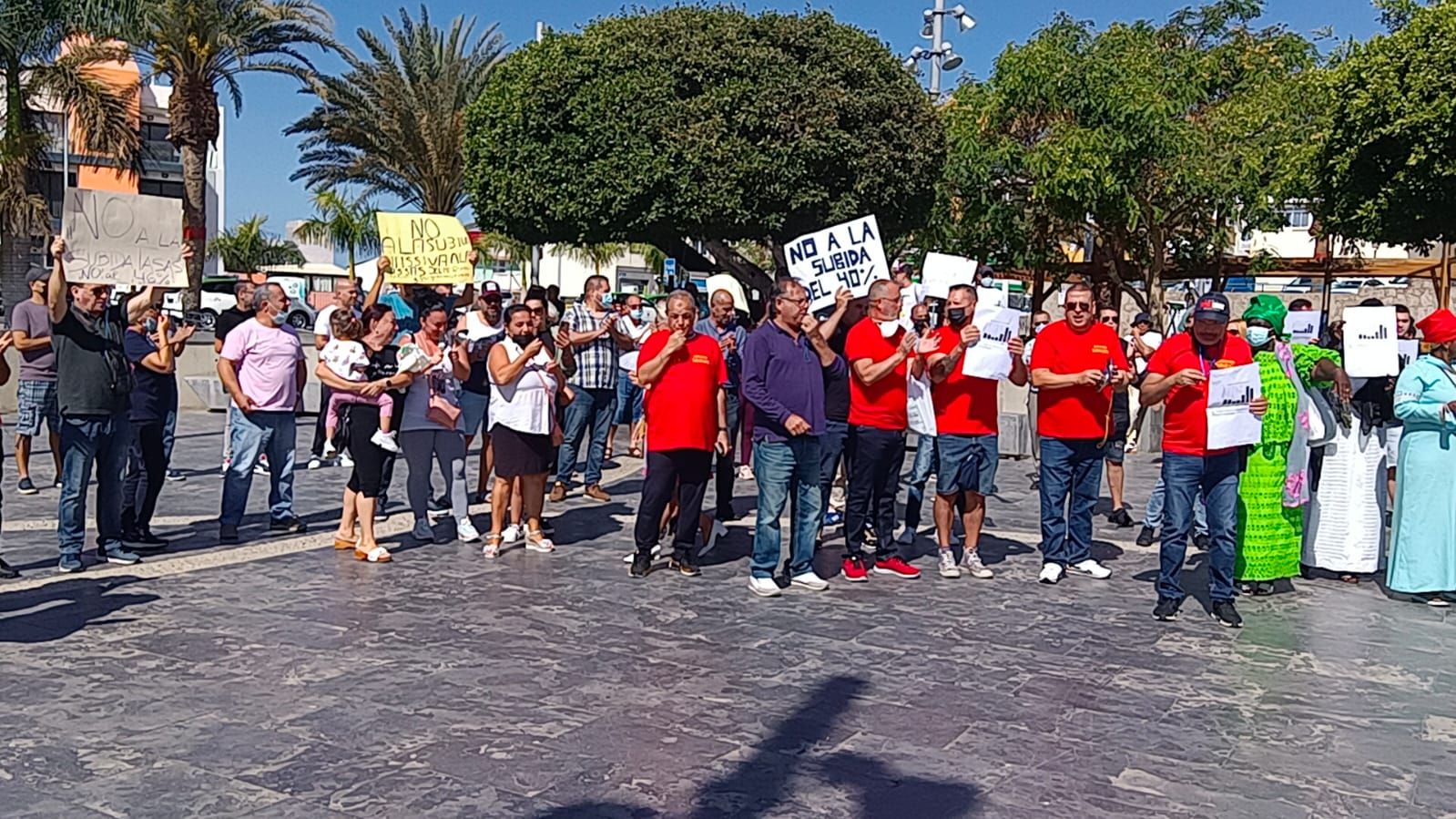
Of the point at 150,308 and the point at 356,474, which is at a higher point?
the point at 150,308

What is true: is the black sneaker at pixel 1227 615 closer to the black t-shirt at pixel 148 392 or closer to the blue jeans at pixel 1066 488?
the blue jeans at pixel 1066 488

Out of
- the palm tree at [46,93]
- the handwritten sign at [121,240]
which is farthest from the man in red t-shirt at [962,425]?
the palm tree at [46,93]

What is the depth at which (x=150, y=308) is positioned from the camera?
9234 millimetres

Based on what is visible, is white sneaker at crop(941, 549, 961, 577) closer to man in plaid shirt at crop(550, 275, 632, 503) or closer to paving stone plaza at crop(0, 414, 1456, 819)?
paving stone plaza at crop(0, 414, 1456, 819)

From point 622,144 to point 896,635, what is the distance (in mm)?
13098

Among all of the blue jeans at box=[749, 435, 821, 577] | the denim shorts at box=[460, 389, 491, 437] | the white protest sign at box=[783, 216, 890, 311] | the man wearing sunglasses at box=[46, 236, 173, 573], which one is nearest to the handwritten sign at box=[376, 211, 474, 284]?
the denim shorts at box=[460, 389, 491, 437]

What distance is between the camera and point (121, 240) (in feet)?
27.9

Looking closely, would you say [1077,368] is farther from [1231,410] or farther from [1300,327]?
[1300,327]

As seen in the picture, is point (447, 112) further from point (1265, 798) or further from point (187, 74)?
point (1265, 798)

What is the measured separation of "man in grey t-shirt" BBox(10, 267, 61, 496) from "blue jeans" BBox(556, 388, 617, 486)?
3.91 meters

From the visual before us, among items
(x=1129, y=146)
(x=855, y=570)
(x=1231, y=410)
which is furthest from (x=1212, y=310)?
(x=1129, y=146)

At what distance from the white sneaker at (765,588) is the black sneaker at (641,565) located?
74 cm

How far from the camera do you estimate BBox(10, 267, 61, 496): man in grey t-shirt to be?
9633 mm

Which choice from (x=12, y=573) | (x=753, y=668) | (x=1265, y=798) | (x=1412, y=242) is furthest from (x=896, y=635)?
(x=1412, y=242)
